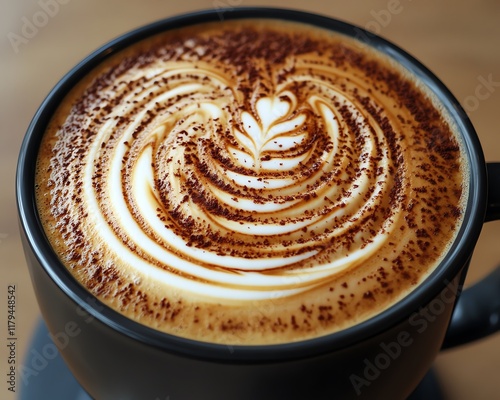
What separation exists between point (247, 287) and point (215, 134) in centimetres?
27

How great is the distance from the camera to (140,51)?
118 centimetres

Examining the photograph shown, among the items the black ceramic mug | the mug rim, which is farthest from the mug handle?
the mug rim

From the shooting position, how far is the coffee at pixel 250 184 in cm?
83

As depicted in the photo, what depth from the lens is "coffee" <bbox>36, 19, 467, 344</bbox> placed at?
0.83 metres

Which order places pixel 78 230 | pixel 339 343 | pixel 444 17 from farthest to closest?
pixel 444 17
pixel 78 230
pixel 339 343

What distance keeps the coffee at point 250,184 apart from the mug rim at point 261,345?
17 millimetres

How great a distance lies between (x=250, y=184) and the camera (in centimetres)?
94

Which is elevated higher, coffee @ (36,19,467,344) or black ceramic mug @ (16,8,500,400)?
coffee @ (36,19,467,344)

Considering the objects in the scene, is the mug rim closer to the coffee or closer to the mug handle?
the coffee

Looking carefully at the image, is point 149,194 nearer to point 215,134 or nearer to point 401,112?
point 215,134

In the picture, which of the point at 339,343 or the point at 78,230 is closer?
the point at 339,343

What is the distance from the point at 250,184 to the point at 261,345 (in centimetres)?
26

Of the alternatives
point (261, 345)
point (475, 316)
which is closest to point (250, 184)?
point (261, 345)

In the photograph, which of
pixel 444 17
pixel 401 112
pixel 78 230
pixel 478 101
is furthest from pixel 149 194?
pixel 444 17
